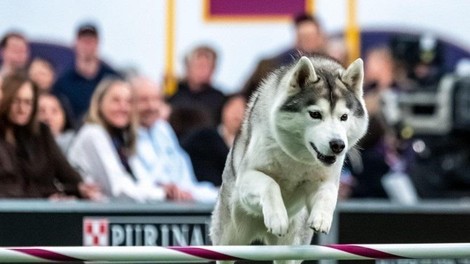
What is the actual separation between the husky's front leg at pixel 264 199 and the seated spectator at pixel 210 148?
380 centimetres

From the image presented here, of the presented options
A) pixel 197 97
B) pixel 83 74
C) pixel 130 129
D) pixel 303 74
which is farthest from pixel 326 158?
pixel 83 74

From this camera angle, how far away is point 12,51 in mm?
12492

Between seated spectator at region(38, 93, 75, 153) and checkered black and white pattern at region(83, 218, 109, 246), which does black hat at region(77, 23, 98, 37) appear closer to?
seated spectator at region(38, 93, 75, 153)

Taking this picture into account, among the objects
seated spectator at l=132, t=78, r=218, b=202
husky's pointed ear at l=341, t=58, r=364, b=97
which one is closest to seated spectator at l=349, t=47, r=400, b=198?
seated spectator at l=132, t=78, r=218, b=202

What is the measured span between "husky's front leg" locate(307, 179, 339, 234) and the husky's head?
0.46 feet

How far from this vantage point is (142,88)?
1162 cm

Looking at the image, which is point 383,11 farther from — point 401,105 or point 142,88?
point 142,88

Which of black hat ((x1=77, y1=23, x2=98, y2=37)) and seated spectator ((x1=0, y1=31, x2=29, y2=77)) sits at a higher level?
black hat ((x1=77, y1=23, x2=98, y2=37))

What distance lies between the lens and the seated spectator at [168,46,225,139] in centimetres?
1178

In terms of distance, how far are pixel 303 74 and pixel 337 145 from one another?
0.53m

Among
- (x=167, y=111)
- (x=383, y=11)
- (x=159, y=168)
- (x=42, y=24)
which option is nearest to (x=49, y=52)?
(x=42, y=24)

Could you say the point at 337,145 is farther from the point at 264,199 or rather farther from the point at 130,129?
the point at 130,129

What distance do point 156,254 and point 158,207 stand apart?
3325 mm

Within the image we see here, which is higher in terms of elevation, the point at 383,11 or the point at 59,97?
the point at 383,11
